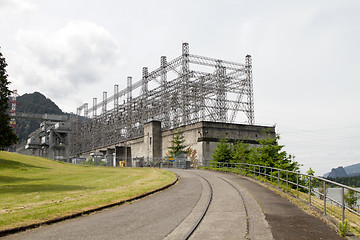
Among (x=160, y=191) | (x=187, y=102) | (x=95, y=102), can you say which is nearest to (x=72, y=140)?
(x=95, y=102)

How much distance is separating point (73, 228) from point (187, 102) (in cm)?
5050

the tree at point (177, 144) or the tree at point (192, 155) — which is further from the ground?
the tree at point (177, 144)

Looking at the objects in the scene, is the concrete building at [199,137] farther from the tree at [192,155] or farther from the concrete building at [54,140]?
the concrete building at [54,140]

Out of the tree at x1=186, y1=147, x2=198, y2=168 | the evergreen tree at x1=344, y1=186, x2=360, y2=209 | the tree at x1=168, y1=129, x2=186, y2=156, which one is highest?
the tree at x1=168, y1=129, x2=186, y2=156

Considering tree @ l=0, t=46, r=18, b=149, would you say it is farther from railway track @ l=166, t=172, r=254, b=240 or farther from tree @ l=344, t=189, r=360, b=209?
tree @ l=344, t=189, r=360, b=209

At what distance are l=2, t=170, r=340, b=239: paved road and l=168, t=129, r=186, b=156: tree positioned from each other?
1470 inches

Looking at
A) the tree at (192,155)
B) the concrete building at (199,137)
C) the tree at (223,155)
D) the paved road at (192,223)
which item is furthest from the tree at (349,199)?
the tree at (192,155)

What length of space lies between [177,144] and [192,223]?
139 ft

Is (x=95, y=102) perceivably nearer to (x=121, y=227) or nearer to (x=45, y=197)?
(x=45, y=197)

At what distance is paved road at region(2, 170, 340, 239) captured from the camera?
29.5 ft

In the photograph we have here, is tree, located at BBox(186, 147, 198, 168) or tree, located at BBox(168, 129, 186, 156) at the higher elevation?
tree, located at BBox(168, 129, 186, 156)

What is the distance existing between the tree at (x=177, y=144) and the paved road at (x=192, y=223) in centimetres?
3733

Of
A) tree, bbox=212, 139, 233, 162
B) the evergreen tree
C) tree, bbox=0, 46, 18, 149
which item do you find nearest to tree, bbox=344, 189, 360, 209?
the evergreen tree

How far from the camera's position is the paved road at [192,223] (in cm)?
900
